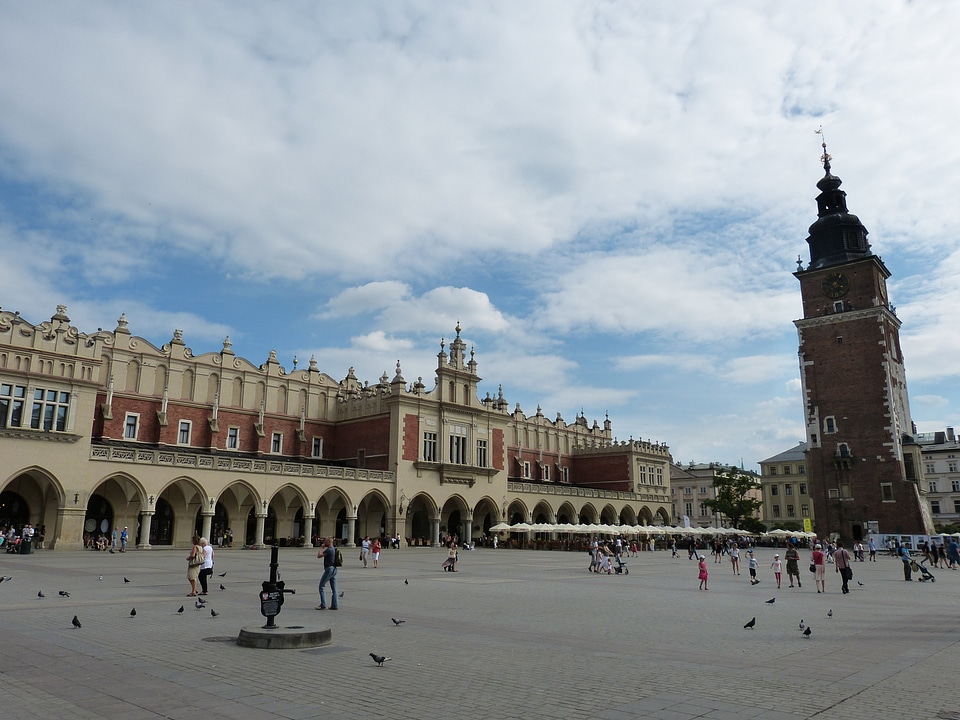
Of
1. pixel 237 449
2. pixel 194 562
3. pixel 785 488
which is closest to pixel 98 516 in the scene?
pixel 237 449

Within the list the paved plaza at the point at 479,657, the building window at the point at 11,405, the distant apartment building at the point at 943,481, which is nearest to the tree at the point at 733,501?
the distant apartment building at the point at 943,481

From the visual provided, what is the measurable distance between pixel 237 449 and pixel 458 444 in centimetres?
1602

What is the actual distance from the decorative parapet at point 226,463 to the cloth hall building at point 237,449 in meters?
0.07

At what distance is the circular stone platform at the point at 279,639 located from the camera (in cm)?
1025

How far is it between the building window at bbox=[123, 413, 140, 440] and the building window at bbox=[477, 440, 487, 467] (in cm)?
2446

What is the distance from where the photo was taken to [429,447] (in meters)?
53.3

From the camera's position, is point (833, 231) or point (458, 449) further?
point (833, 231)

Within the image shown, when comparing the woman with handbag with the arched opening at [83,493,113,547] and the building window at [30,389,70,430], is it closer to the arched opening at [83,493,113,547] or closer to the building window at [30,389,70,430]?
the building window at [30,389,70,430]

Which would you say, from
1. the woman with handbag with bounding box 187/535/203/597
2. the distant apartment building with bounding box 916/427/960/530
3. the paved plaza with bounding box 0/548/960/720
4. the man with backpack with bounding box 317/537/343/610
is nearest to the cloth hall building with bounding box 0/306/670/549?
the woman with handbag with bounding box 187/535/203/597

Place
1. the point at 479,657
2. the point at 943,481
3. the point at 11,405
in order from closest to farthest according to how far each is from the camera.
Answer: the point at 479,657 < the point at 11,405 < the point at 943,481

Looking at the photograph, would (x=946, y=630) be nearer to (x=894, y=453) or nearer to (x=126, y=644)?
(x=126, y=644)

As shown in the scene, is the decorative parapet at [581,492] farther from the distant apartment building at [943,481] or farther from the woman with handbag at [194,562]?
the woman with handbag at [194,562]

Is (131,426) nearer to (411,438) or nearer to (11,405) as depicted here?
(11,405)

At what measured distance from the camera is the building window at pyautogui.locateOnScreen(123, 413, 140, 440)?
44531 mm
